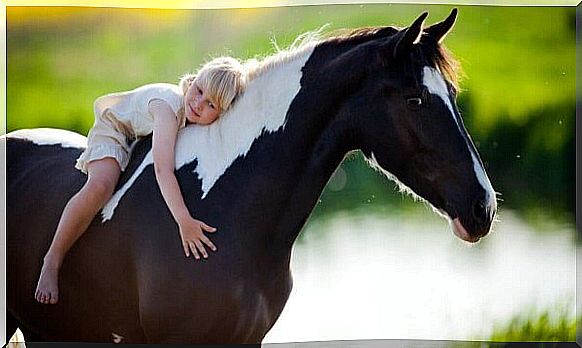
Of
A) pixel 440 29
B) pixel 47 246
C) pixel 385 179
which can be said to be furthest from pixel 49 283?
pixel 440 29

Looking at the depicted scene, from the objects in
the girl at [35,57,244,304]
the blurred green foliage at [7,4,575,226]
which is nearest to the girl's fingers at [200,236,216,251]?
the girl at [35,57,244,304]

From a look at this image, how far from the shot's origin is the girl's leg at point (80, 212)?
304 cm

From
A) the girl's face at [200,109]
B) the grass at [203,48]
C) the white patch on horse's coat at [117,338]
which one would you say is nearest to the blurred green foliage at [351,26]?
the grass at [203,48]

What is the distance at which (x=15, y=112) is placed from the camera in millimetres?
3412

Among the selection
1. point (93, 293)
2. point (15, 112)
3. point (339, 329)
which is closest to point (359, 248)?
point (339, 329)

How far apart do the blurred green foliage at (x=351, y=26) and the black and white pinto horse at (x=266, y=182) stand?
376 mm

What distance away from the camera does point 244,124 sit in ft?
9.85

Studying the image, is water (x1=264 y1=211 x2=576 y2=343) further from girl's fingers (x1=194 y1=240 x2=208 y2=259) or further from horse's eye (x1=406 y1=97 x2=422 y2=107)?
horse's eye (x1=406 y1=97 x2=422 y2=107)

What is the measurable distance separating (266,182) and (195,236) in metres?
0.29

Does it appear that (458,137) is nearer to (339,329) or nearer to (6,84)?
(339,329)

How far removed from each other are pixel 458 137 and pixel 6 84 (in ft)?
5.63

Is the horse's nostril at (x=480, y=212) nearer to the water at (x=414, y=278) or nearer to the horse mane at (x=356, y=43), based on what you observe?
the horse mane at (x=356, y=43)

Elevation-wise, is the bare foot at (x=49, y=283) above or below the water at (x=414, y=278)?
above

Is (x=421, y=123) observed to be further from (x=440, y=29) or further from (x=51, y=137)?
(x=51, y=137)
